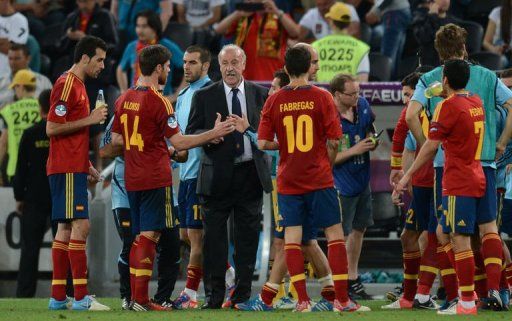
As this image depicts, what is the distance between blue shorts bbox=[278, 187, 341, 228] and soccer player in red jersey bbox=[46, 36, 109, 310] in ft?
5.65

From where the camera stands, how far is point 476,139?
32.6 ft

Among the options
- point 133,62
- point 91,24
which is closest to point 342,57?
point 133,62

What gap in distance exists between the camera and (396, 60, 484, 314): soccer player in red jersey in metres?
9.85

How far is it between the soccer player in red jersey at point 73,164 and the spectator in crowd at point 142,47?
4259 millimetres

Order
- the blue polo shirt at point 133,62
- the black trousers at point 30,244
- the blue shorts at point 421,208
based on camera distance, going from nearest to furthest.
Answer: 1. the blue shorts at point 421,208
2. the black trousers at point 30,244
3. the blue polo shirt at point 133,62

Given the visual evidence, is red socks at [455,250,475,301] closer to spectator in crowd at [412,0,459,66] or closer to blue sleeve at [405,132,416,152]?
blue sleeve at [405,132,416,152]

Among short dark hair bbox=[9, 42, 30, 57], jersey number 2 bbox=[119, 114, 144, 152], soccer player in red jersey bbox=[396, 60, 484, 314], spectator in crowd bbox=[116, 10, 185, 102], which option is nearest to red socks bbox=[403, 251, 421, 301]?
soccer player in red jersey bbox=[396, 60, 484, 314]

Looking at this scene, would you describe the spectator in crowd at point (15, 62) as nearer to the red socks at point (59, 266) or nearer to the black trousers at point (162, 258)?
the black trousers at point (162, 258)

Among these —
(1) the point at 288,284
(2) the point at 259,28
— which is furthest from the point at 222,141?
(2) the point at 259,28

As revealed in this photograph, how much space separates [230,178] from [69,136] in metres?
1.39

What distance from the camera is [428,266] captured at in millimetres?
10883

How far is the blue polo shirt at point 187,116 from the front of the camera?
460 inches

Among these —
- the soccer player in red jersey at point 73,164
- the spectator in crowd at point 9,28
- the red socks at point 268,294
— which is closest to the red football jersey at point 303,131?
the red socks at point 268,294

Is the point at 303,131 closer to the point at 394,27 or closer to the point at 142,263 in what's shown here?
the point at 142,263
